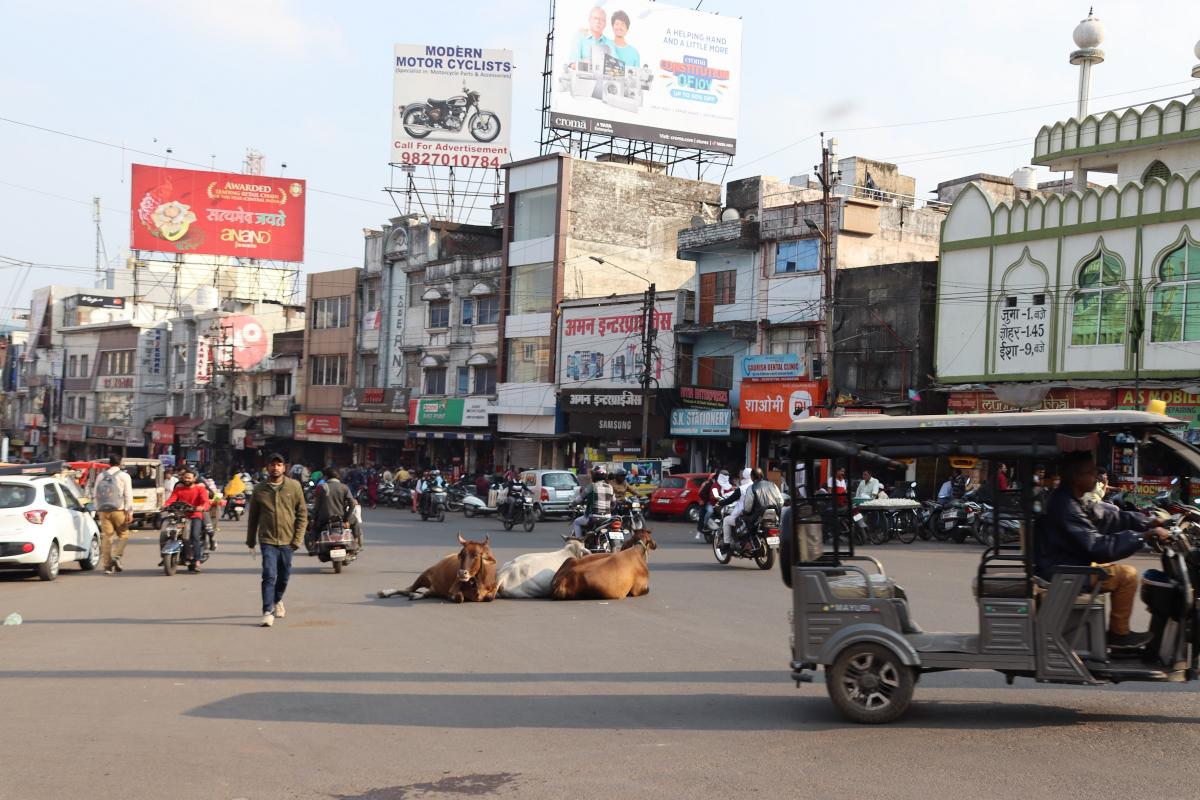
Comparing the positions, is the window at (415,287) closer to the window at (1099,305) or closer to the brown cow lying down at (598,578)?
the window at (1099,305)

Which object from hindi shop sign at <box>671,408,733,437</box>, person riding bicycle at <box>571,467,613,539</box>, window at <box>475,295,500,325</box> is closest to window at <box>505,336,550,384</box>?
window at <box>475,295,500,325</box>

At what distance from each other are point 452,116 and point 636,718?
52.8 m

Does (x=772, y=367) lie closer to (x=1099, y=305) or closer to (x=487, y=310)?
(x=1099, y=305)

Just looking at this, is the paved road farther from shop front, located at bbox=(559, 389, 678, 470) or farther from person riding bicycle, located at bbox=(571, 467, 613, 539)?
shop front, located at bbox=(559, 389, 678, 470)

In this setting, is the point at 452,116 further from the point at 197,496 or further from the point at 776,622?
the point at 776,622

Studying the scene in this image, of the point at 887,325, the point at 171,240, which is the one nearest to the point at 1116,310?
the point at 887,325

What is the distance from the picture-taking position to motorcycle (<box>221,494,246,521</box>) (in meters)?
34.5

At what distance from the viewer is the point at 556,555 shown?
1630 cm

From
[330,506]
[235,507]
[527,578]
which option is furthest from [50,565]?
[235,507]

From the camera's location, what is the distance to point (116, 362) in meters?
80.6

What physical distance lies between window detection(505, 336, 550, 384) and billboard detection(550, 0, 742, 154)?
30.7 ft

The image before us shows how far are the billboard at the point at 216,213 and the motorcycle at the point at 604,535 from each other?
5241cm

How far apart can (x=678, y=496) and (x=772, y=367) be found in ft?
23.2

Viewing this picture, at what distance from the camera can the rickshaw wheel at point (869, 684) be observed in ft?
26.6
